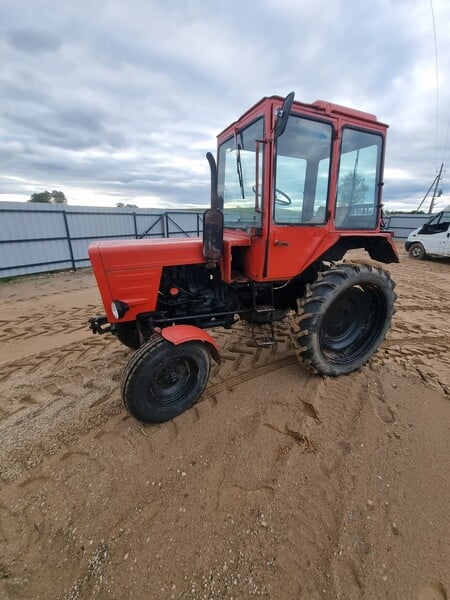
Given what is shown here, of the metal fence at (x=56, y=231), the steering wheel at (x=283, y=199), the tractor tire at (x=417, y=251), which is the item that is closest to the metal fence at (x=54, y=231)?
the metal fence at (x=56, y=231)

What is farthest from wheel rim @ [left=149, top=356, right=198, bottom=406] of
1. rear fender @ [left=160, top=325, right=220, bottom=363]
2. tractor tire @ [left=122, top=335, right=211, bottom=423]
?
rear fender @ [left=160, top=325, right=220, bottom=363]

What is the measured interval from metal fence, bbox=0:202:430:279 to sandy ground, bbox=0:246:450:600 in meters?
6.62

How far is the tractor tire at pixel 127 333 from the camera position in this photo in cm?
279

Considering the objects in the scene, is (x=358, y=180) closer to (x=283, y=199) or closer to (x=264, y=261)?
(x=283, y=199)

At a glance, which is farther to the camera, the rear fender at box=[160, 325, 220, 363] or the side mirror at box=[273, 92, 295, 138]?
the rear fender at box=[160, 325, 220, 363]

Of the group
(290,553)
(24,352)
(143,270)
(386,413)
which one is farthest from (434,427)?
(24,352)

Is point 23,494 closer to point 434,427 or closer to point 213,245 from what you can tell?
point 213,245

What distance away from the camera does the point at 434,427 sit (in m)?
2.35

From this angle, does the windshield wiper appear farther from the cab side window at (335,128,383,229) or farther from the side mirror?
the cab side window at (335,128,383,229)

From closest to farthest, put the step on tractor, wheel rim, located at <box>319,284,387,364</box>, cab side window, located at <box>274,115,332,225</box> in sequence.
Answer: the step on tractor → cab side window, located at <box>274,115,332,225</box> → wheel rim, located at <box>319,284,387,364</box>

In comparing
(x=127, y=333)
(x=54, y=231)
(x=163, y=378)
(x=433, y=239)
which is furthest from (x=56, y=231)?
(x=433, y=239)

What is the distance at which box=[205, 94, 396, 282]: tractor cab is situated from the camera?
2.46 meters

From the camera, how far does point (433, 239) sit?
10469 mm

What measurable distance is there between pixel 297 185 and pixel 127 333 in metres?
2.28
